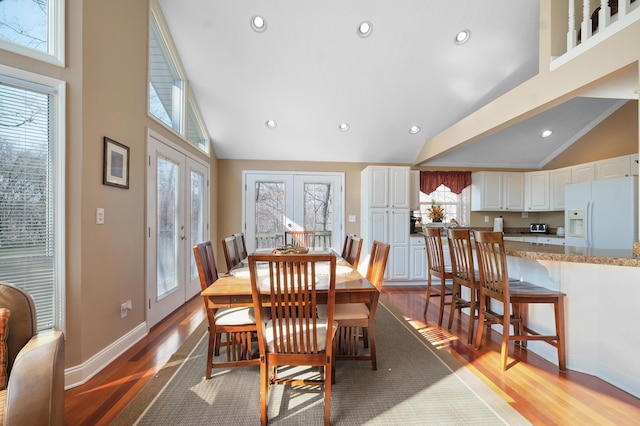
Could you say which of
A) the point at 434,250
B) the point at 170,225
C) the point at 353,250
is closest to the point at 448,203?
→ the point at 434,250

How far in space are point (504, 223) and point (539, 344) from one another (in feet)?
11.8

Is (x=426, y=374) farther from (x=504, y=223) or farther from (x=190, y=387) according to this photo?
(x=504, y=223)

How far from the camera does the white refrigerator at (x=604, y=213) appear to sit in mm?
3373

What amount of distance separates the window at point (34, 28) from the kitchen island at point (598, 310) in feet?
11.6

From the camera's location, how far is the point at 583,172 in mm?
4449

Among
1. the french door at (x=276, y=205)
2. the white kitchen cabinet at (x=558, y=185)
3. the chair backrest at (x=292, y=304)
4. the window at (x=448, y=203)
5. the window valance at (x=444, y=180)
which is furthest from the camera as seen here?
the window at (x=448, y=203)

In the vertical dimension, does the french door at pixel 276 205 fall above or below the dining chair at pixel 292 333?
above

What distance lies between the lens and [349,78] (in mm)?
3721

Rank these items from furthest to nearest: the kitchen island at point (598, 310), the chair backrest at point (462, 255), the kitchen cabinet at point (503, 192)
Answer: the kitchen cabinet at point (503, 192) → the chair backrest at point (462, 255) → the kitchen island at point (598, 310)

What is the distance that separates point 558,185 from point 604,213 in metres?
1.45

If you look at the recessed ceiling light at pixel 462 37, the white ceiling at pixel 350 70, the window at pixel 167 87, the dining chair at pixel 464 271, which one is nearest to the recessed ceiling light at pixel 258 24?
the white ceiling at pixel 350 70

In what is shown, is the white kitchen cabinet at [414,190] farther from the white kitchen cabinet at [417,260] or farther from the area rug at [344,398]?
the area rug at [344,398]

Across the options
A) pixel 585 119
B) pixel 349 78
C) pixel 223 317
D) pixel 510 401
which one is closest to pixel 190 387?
pixel 223 317

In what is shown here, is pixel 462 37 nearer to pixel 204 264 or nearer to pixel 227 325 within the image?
pixel 204 264
